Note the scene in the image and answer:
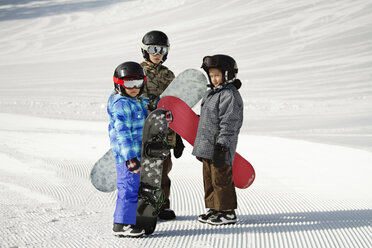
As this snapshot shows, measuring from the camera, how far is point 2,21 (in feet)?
117

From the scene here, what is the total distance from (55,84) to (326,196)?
699 inches

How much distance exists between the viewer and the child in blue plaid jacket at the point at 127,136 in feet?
10.3

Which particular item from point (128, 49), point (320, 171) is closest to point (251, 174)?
point (320, 171)

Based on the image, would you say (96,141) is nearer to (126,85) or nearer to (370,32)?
(126,85)

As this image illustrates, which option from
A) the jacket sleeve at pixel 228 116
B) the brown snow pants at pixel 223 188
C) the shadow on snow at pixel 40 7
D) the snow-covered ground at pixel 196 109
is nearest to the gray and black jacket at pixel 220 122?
the jacket sleeve at pixel 228 116

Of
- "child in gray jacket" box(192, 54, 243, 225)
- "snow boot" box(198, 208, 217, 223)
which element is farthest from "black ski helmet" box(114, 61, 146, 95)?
"snow boot" box(198, 208, 217, 223)

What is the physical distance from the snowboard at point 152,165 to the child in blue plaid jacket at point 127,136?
0.16 feet

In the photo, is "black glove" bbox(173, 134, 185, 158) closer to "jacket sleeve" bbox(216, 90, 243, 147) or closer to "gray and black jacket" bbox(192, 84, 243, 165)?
"gray and black jacket" bbox(192, 84, 243, 165)

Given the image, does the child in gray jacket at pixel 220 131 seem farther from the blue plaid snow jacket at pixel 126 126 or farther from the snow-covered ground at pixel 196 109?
the blue plaid snow jacket at pixel 126 126

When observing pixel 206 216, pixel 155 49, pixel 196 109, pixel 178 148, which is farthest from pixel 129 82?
pixel 196 109

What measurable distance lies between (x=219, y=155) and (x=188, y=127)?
572 mm

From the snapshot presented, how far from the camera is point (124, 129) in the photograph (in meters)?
3.15

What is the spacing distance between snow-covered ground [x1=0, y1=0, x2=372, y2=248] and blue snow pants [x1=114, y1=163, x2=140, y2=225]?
A: 16cm

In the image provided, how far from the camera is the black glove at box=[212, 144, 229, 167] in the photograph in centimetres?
344
